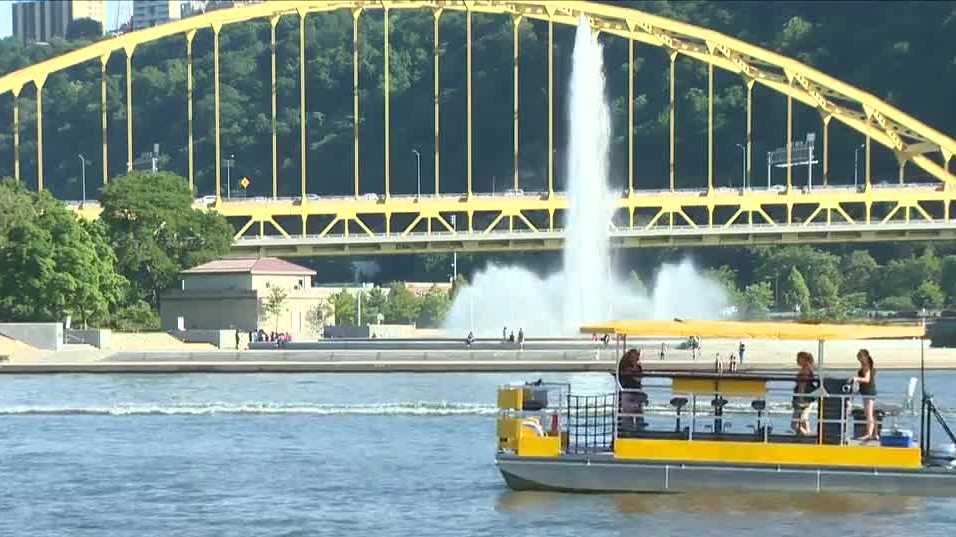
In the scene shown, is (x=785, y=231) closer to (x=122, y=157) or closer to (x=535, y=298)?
(x=535, y=298)

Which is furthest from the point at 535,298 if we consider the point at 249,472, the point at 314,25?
the point at 314,25

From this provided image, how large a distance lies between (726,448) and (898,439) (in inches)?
90.1

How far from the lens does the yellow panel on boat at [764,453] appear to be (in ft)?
107

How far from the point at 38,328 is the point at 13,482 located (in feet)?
143

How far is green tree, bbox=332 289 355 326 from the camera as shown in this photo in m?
104

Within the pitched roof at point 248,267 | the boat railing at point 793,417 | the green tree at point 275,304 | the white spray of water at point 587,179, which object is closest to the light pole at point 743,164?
the white spray of water at point 587,179

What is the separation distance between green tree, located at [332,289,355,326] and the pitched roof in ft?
16.8

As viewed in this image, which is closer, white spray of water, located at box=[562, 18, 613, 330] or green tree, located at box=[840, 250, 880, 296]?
white spray of water, located at box=[562, 18, 613, 330]

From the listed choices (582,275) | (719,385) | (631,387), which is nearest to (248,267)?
→ (582,275)

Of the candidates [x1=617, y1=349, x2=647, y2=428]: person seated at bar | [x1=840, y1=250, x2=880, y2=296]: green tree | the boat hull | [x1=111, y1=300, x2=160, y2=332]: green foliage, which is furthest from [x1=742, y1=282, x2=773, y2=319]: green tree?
the boat hull

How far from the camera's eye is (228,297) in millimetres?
→ 93938

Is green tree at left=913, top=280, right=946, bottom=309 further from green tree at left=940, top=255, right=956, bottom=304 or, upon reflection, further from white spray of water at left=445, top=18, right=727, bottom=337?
white spray of water at left=445, top=18, right=727, bottom=337

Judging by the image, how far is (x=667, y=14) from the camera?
514 ft

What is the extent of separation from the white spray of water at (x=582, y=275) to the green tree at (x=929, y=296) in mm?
12454
